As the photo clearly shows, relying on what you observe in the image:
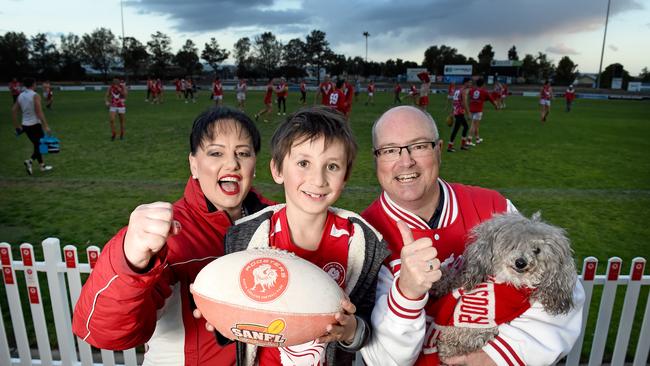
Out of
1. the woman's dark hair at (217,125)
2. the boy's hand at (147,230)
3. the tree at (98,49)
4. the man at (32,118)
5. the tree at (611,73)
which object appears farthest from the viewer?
the tree at (98,49)

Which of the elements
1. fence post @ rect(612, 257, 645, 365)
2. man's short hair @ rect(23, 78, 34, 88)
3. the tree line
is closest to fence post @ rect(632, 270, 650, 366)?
fence post @ rect(612, 257, 645, 365)

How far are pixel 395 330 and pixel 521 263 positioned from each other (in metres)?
0.68

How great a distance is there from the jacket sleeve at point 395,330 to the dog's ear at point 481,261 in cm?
39

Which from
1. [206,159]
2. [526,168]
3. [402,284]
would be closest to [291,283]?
[402,284]

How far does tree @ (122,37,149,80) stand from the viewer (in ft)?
282

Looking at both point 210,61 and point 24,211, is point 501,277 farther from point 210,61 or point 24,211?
point 210,61

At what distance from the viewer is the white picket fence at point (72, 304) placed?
11.1 ft

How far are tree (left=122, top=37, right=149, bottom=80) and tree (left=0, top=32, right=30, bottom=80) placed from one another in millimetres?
17460

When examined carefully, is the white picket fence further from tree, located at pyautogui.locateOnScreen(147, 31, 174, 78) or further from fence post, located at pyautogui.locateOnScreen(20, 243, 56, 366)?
tree, located at pyautogui.locateOnScreen(147, 31, 174, 78)

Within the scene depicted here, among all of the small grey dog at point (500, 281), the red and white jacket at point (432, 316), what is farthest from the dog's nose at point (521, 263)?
the red and white jacket at point (432, 316)

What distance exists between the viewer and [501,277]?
6.39 ft

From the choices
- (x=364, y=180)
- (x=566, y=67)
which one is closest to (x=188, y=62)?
(x=566, y=67)

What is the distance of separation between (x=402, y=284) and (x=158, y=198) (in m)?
7.34

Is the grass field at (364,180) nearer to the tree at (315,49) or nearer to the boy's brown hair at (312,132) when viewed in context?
the boy's brown hair at (312,132)
